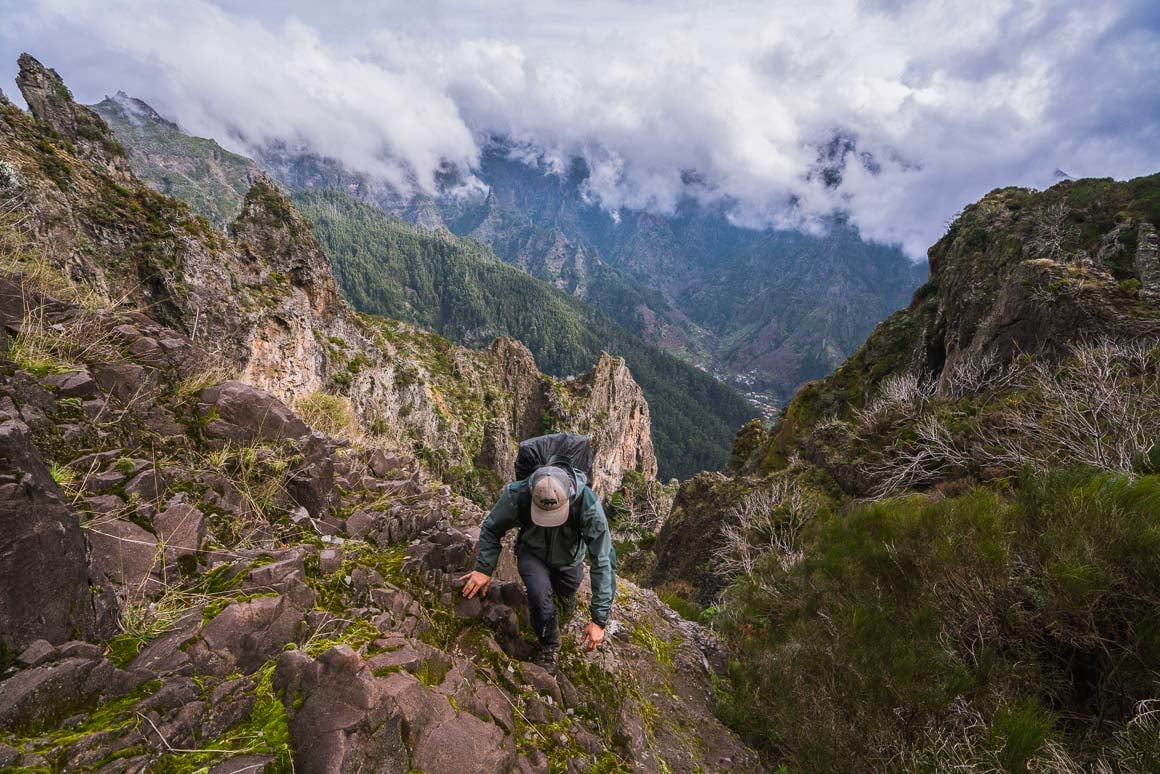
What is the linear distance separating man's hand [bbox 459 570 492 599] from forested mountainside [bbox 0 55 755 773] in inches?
4.8

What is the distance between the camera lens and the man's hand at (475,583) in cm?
371

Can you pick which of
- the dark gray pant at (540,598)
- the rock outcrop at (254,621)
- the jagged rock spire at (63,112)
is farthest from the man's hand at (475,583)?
the jagged rock spire at (63,112)

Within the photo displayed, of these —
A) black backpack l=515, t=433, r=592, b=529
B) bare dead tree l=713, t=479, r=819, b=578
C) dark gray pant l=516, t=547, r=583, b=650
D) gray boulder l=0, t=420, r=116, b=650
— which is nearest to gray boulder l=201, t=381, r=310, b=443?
gray boulder l=0, t=420, r=116, b=650

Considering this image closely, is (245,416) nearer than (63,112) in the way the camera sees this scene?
→ Yes

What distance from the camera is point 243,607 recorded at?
8.50 ft

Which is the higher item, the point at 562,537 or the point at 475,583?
the point at 562,537

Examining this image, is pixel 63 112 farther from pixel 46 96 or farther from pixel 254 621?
pixel 254 621

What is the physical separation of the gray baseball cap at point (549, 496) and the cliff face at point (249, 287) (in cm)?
428

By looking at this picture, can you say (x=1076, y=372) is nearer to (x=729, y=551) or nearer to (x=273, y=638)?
(x=729, y=551)

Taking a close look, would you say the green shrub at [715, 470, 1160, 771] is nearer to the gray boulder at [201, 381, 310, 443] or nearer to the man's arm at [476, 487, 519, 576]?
the man's arm at [476, 487, 519, 576]

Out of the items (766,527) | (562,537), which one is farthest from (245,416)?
(766,527)

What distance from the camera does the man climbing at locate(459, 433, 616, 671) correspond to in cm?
363

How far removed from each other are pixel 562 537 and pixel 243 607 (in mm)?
2250

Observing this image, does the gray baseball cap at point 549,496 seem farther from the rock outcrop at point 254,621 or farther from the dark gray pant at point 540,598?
the rock outcrop at point 254,621
